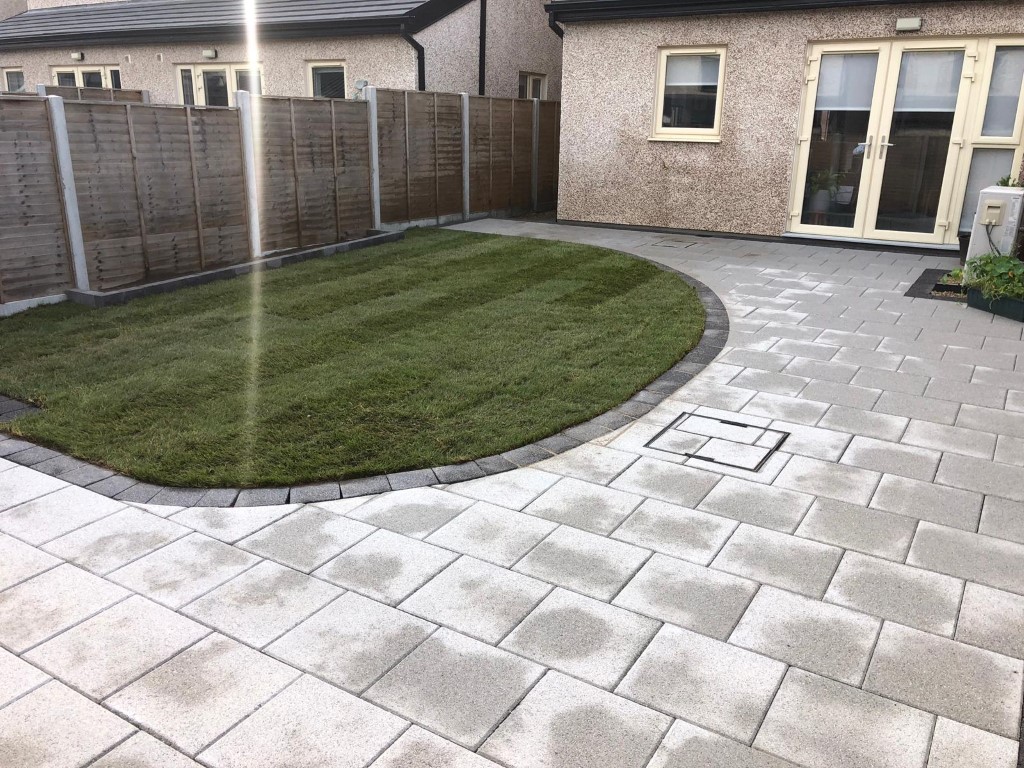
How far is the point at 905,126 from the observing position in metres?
10.2

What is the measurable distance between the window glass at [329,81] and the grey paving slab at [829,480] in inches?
468

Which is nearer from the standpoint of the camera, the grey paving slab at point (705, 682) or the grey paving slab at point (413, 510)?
the grey paving slab at point (705, 682)

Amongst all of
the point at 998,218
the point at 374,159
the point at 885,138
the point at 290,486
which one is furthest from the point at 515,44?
the point at 290,486

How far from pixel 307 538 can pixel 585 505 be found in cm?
130

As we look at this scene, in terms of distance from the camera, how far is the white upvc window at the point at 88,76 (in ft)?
55.3

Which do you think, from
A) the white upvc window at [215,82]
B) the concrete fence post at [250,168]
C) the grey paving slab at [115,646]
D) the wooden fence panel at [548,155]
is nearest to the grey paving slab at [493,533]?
the grey paving slab at [115,646]

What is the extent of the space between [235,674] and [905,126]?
10409 mm

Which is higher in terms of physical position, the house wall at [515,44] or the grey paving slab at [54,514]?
the house wall at [515,44]

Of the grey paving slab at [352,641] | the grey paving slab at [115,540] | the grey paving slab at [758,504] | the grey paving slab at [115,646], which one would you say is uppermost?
the grey paving slab at [758,504]

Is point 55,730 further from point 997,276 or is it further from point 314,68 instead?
point 314,68

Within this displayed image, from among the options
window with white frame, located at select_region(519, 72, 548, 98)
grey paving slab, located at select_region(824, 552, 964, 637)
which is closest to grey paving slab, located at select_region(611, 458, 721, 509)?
grey paving slab, located at select_region(824, 552, 964, 637)

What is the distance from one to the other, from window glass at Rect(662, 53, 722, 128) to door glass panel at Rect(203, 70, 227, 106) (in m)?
8.65

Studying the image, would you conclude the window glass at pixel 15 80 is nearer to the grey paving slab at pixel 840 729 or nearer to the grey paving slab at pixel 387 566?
the grey paving slab at pixel 387 566

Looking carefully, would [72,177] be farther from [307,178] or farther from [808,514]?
[808,514]
